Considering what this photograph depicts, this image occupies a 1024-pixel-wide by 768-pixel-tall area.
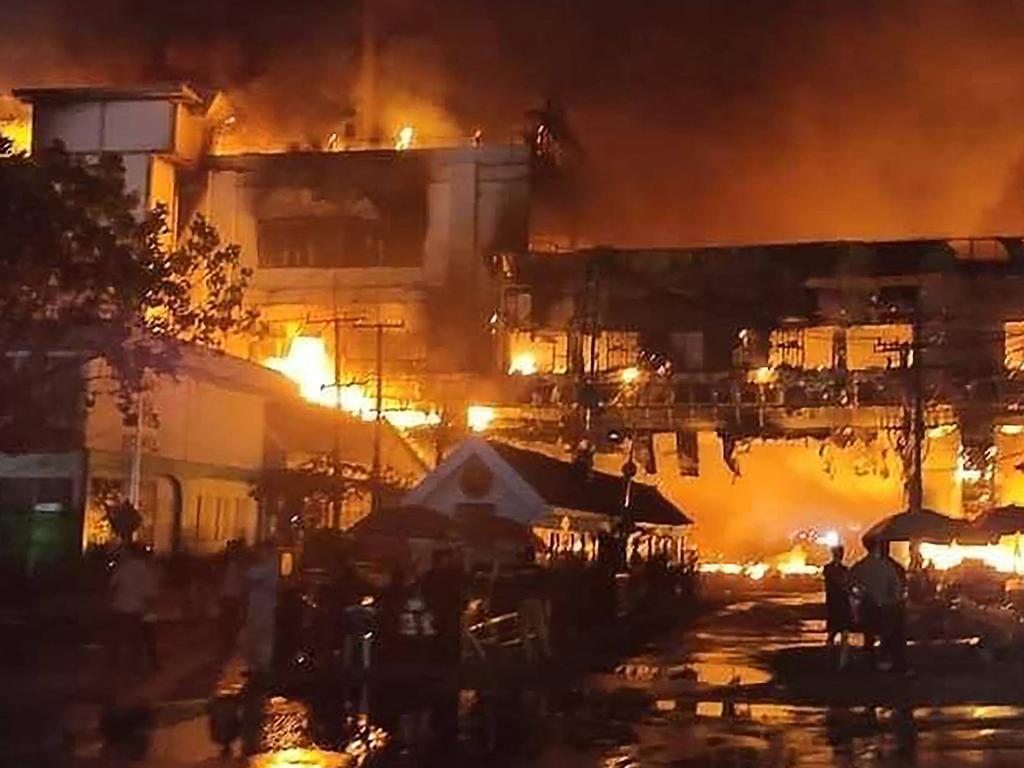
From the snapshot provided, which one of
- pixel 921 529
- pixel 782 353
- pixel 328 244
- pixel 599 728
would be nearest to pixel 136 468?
pixel 921 529

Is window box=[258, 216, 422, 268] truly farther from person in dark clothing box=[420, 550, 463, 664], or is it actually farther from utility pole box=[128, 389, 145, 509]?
person in dark clothing box=[420, 550, 463, 664]

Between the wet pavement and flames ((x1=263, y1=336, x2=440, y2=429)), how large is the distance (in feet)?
80.6

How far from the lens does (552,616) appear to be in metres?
22.8

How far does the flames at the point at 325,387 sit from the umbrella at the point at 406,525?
2027cm

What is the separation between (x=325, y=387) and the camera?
45.0 meters

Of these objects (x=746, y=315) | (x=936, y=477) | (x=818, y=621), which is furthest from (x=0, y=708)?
(x=936, y=477)

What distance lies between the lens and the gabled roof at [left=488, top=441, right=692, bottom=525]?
24.8 meters

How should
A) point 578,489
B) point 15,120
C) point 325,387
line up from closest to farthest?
point 578,489, point 325,387, point 15,120

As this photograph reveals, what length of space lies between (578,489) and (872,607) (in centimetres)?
986

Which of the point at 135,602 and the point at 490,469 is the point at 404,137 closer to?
the point at 490,469

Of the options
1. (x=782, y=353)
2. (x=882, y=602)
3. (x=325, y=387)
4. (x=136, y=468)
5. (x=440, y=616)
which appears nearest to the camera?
(x=882, y=602)

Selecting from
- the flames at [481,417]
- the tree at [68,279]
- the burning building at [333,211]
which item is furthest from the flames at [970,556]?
the tree at [68,279]

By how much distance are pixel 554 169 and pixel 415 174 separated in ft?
17.4

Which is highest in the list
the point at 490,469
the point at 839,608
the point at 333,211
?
the point at 333,211
